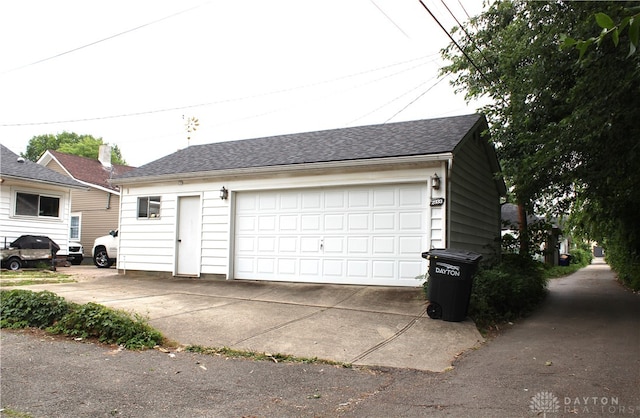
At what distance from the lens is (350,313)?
7.43 meters

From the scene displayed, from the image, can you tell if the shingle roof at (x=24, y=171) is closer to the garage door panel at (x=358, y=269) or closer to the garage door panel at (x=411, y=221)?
the garage door panel at (x=358, y=269)

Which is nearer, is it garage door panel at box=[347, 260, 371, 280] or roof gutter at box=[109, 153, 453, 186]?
roof gutter at box=[109, 153, 453, 186]

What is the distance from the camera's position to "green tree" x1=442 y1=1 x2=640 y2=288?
6.39 metres

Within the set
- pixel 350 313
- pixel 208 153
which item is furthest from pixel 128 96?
pixel 350 313

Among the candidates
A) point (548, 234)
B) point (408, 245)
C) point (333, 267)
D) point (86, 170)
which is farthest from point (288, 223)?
point (86, 170)

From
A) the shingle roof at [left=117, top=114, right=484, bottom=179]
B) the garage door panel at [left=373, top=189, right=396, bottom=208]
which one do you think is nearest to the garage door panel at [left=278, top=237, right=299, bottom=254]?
the shingle roof at [left=117, top=114, right=484, bottom=179]

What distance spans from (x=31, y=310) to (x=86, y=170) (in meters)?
21.0

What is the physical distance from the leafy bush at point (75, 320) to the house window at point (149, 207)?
18.7ft

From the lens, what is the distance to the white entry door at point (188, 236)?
11820 millimetres

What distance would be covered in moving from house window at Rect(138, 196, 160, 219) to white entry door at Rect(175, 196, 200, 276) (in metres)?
0.75

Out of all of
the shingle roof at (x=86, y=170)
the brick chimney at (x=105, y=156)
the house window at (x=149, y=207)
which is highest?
the brick chimney at (x=105, y=156)

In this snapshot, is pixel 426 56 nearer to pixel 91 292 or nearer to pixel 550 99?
pixel 550 99

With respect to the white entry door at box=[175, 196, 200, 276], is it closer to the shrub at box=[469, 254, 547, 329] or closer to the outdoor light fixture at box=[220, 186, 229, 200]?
the outdoor light fixture at box=[220, 186, 229, 200]

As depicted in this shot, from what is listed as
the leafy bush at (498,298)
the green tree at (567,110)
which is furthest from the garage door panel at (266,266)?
the green tree at (567,110)
